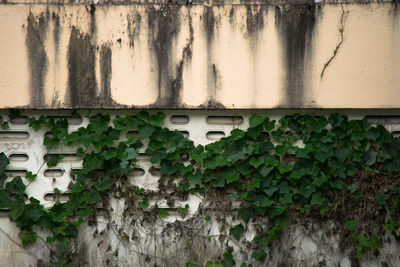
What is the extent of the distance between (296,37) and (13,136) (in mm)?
2359

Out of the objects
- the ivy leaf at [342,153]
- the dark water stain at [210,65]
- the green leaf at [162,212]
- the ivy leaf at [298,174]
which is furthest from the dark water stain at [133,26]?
the ivy leaf at [342,153]

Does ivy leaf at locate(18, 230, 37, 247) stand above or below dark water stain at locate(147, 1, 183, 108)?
below

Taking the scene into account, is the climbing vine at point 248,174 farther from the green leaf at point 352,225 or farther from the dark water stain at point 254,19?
the dark water stain at point 254,19

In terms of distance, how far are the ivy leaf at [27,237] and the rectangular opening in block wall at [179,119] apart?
4.67 ft

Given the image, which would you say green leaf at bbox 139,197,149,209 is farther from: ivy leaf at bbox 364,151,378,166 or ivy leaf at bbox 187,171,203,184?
ivy leaf at bbox 364,151,378,166

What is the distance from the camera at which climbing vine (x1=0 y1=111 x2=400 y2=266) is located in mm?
3266

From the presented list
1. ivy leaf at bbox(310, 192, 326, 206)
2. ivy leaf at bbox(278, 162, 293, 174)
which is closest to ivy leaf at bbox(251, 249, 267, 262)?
ivy leaf at bbox(310, 192, 326, 206)

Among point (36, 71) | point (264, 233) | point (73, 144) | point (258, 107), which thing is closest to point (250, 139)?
point (258, 107)

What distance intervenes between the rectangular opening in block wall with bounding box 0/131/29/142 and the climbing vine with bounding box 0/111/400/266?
16cm

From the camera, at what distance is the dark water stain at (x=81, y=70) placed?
312cm

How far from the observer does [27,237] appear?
10.8 ft

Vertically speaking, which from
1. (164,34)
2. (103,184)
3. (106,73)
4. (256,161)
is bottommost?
(103,184)

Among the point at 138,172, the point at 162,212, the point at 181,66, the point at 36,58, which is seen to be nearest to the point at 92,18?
the point at 36,58

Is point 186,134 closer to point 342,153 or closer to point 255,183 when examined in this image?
point 255,183
